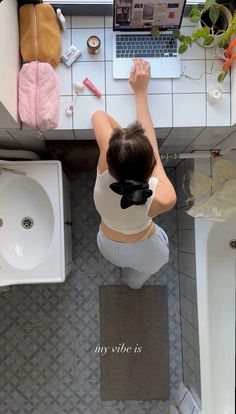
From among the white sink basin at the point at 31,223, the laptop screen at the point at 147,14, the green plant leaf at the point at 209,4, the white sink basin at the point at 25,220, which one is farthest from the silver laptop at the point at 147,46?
the white sink basin at the point at 25,220

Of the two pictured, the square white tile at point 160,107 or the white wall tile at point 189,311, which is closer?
the square white tile at point 160,107

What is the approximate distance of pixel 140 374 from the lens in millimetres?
2119

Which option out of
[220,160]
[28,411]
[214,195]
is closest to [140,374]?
[28,411]

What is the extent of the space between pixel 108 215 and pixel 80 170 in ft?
2.76

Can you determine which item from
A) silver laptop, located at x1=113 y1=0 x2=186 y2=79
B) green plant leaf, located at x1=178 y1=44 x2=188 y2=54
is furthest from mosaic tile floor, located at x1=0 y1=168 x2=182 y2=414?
green plant leaf, located at x1=178 y1=44 x2=188 y2=54

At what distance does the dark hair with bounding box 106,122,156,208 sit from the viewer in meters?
1.00

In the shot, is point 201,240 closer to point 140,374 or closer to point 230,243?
point 230,243

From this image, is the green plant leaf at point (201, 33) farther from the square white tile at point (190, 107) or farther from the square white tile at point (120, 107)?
the square white tile at point (120, 107)

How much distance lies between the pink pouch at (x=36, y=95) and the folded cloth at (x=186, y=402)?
1.39 metres

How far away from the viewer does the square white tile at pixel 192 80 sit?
150cm

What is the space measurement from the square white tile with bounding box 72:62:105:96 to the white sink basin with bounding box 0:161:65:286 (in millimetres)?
341

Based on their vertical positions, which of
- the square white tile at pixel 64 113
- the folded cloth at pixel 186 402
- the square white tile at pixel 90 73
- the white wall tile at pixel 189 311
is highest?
the square white tile at pixel 90 73

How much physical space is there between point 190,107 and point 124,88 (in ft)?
0.88

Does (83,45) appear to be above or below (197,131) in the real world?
above
